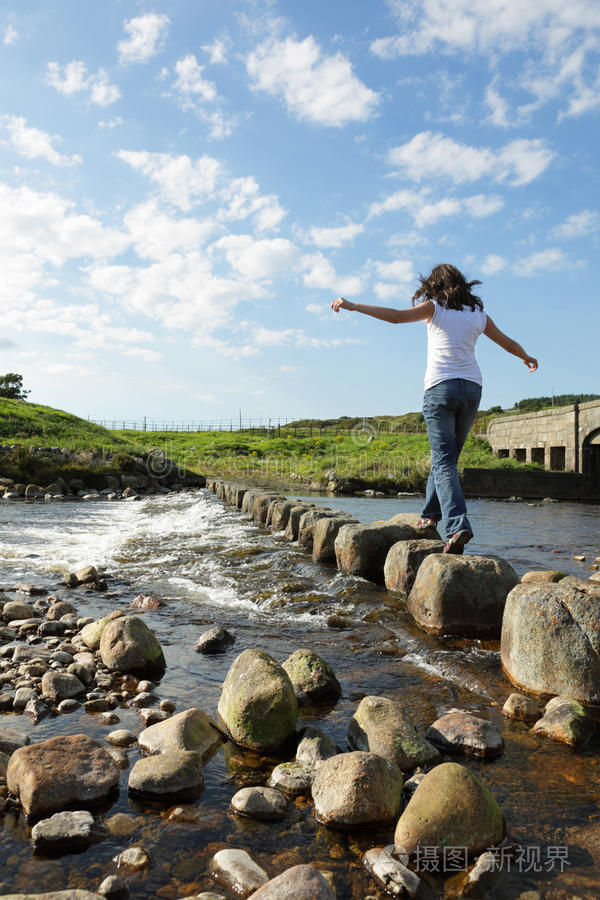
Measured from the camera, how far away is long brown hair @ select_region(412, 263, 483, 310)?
16.2ft

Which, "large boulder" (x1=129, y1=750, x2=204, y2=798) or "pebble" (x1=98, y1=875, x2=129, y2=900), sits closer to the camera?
"pebble" (x1=98, y1=875, x2=129, y2=900)

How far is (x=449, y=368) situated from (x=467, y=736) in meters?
3.08

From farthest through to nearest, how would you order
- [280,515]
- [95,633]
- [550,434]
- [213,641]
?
→ [550,434], [280,515], [95,633], [213,641]

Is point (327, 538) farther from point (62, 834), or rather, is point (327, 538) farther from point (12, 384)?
point (12, 384)

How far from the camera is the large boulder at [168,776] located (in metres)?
2.31

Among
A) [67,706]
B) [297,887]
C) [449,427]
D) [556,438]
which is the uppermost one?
[556,438]

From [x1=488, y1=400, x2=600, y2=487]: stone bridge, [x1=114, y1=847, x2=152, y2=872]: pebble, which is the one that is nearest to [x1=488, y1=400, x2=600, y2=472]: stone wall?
[x1=488, y1=400, x2=600, y2=487]: stone bridge

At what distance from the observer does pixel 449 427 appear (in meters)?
5.01

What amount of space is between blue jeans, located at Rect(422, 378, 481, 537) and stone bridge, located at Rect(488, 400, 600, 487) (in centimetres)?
2677

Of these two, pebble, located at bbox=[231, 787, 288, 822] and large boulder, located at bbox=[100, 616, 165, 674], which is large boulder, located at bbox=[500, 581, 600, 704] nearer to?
pebble, located at bbox=[231, 787, 288, 822]

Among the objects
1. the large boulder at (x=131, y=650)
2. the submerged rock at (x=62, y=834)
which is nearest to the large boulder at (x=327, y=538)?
the large boulder at (x=131, y=650)

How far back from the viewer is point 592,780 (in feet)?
7.73

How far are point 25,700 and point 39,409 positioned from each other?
44585 millimetres

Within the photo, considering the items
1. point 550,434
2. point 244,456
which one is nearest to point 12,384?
point 244,456
